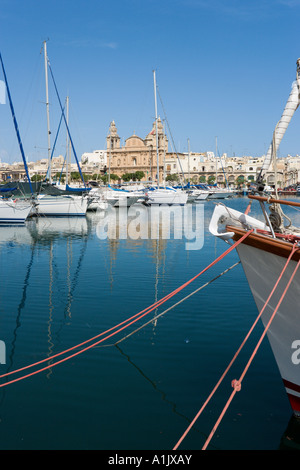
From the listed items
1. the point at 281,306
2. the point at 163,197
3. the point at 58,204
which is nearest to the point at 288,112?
the point at 281,306

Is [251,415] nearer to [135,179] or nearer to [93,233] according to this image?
[93,233]

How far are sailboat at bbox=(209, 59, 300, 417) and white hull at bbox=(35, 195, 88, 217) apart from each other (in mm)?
27966

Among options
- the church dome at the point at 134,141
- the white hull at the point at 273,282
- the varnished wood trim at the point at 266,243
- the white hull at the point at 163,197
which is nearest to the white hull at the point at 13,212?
the white hull at the point at 163,197

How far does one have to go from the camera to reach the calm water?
5137mm

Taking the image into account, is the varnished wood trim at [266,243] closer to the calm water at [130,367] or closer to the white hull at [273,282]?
the white hull at [273,282]

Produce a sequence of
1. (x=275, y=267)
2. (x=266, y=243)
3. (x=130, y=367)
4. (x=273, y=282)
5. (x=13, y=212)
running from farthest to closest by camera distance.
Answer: (x=13, y=212), (x=130, y=367), (x=273, y=282), (x=275, y=267), (x=266, y=243)

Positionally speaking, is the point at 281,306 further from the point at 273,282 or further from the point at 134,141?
the point at 134,141

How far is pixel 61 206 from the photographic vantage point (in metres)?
32.8

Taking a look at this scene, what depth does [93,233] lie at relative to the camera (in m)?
24.3

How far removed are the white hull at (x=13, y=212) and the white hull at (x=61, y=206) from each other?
13.9 ft

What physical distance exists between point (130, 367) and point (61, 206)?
26.9 metres

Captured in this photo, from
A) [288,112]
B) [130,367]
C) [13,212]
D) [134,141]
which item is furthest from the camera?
[134,141]

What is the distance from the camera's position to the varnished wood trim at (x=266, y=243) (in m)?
4.93
